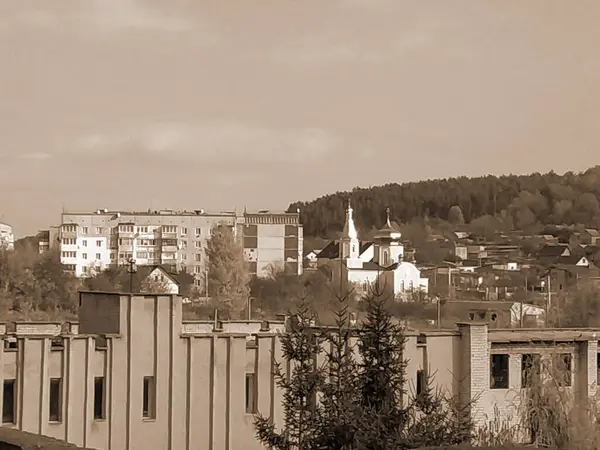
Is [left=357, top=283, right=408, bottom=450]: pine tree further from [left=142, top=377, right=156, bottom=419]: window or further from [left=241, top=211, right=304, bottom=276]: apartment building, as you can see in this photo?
[left=241, top=211, right=304, bottom=276]: apartment building

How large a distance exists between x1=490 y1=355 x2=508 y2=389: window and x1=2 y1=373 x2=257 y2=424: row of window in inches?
336

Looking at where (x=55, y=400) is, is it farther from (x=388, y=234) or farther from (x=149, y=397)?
(x=388, y=234)

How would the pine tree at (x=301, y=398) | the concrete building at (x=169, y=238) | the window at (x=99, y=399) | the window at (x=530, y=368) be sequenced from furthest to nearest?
the concrete building at (x=169, y=238) → the window at (x=530, y=368) → the window at (x=99, y=399) → the pine tree at (x=301, y=398)

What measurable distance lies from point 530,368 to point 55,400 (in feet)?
50.8

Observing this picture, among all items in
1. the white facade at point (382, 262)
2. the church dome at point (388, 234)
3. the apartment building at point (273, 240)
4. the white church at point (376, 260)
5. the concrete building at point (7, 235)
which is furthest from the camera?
the church dome at point (388, 234)

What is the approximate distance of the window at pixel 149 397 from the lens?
31031 millimetres

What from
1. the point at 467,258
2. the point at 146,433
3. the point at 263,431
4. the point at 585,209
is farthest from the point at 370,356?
the point at 585,209

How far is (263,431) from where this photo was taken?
17.8 meters

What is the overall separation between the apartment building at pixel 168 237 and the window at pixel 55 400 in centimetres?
9314

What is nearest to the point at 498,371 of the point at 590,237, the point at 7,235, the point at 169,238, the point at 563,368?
the point at 563,368

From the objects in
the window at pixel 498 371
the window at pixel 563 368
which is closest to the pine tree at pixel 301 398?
the window at pixel 498 371

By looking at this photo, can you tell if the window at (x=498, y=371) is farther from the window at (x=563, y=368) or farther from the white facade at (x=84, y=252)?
the white facade at (x=84, y=252)

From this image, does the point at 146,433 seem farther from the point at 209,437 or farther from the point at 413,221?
the point at 413,221

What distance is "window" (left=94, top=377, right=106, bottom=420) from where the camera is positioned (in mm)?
30156
